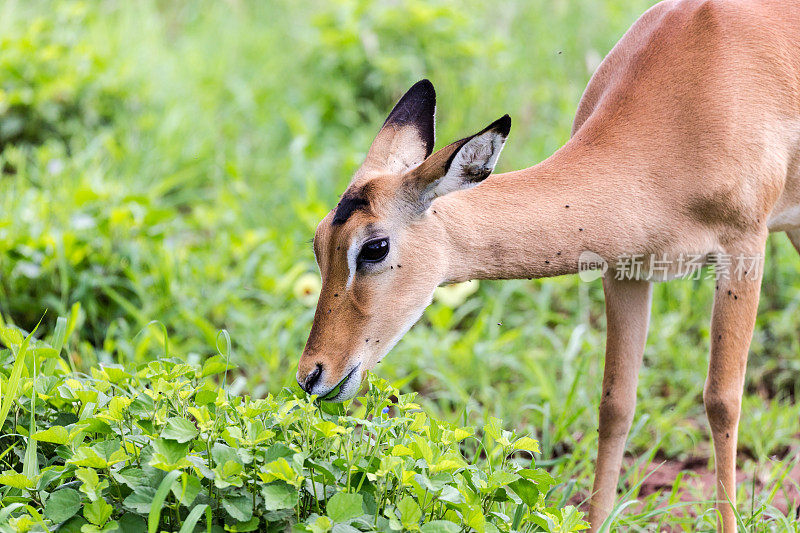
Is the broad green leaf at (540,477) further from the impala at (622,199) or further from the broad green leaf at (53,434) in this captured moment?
the broad green leaf at (53,434)

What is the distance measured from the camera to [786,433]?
365 cm

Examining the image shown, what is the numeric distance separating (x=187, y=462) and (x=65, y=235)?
2447mm

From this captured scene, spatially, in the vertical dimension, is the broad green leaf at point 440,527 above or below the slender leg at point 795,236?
below

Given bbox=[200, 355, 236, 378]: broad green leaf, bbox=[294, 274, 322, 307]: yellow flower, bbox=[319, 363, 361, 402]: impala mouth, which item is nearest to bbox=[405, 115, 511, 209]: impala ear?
bbox=[319, 363, 361, 402]: impala mouth

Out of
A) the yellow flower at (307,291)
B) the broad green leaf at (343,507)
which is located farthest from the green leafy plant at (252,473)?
the yellow flower at (307,291)

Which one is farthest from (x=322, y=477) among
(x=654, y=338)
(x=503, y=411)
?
A: (x=654, y=338)

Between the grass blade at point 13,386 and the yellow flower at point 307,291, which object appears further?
the yellow flower at point 307,291

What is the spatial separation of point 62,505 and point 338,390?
2.52ft

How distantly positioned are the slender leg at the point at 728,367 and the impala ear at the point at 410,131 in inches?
40.6

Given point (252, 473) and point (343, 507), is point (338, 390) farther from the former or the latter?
point (343, 507)

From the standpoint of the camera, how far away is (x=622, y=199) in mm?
2641

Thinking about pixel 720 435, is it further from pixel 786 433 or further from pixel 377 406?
pixel 377 406

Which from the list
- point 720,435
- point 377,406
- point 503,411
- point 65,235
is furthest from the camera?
point 65,235

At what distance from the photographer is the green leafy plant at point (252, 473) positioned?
195cm
